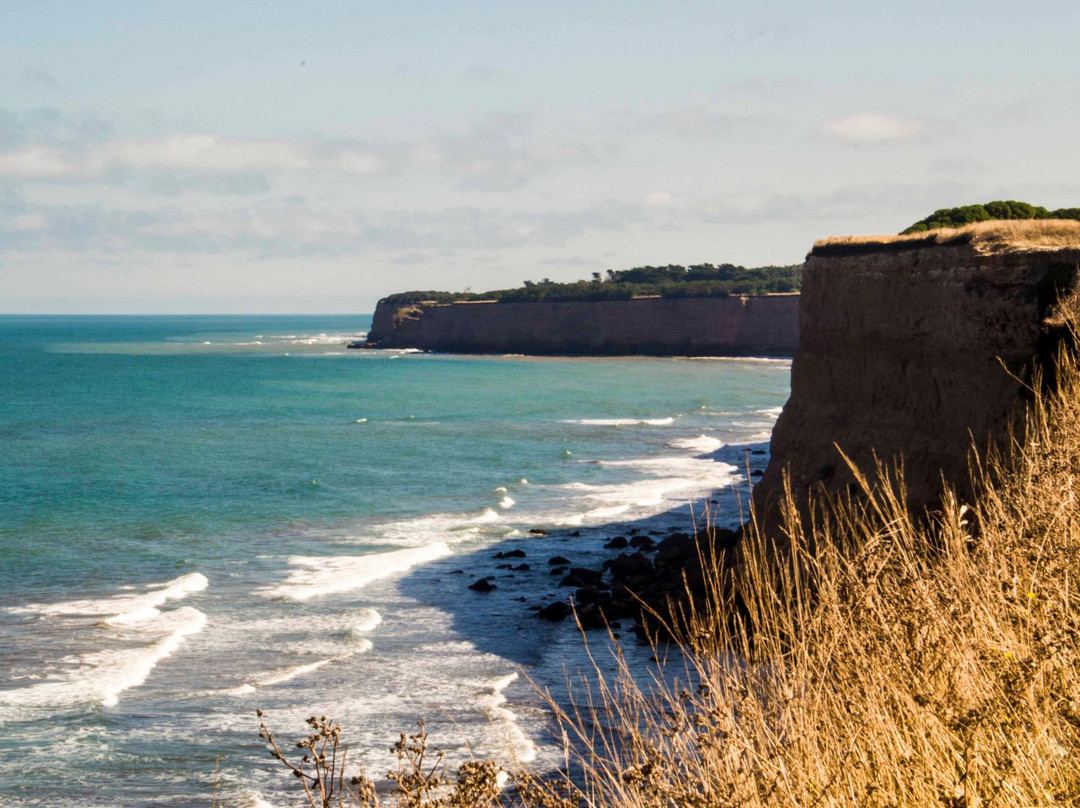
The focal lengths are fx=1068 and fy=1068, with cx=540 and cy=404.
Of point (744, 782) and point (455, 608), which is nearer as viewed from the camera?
point (744, 782)

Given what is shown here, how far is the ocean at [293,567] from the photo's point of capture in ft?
50.4

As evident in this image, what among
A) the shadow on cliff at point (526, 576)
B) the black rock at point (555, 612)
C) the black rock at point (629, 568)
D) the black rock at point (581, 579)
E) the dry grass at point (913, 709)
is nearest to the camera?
the dry grass at point (913, 709)

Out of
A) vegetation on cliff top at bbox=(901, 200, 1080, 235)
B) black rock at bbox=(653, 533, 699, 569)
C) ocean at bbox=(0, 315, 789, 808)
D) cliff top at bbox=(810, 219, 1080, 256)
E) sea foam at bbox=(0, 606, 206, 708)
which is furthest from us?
vegetation on cliff top at bbox=(901, 200, 1080, 235)

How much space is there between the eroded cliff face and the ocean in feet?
20.2

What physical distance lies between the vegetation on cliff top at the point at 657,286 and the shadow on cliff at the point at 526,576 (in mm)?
93742

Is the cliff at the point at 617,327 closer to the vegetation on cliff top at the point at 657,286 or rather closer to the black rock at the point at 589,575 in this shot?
the vegetation on cliff top at the point at 657,286

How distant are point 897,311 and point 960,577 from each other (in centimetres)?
1625

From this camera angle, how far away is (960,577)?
18.7 feet

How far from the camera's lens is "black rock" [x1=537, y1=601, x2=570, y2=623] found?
71.8ft

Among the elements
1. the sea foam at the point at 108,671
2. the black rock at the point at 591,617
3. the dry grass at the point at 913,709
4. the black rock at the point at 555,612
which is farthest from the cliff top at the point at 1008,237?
the sea foam at the point at 108,671

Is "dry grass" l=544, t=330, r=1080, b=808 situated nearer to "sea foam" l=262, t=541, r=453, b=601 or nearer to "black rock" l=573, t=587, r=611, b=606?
"black rock" l=573, t=587, r=611, b=606

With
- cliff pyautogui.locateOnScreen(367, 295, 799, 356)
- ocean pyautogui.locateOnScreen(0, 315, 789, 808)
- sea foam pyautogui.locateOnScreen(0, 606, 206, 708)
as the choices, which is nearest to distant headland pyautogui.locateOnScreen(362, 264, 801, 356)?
cliff pyautogui.locateOnScreen(367, 295, 799, 356)

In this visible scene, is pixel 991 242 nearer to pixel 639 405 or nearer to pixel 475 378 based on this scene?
pixel 639 405

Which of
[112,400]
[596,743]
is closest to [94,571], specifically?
[596,743]
